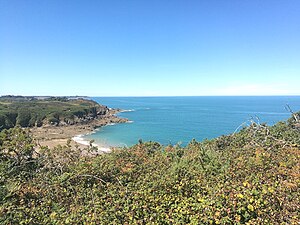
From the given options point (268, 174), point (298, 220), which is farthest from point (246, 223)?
point (268, 174)

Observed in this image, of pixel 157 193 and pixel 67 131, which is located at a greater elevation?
pixel 157 193

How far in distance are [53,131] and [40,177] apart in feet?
164

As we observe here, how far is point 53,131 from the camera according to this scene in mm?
53188

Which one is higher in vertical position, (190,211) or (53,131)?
(190,211)

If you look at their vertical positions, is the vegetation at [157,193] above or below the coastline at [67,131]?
above

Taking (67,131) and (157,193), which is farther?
(67,131)

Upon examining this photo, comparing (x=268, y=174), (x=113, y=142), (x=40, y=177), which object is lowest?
(x=113, y=142)

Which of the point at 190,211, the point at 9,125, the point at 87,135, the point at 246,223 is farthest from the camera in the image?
the point at 9,125

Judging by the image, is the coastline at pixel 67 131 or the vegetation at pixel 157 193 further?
the coastline at pixel 67 131

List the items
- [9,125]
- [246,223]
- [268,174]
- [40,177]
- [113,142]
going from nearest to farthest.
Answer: [246,223] → [268,174] → [40,177] → [113,142] → [9,125]

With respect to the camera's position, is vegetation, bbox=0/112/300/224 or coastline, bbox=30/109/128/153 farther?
coastline, bbox=30/109/128/153

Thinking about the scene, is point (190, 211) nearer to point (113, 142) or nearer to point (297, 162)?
point (297, 162)

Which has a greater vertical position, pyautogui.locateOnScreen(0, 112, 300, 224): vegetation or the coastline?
pyautogui.locateOnScreen(0, 112, 300, 224): vegetation

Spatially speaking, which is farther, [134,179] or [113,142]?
[113,142]
